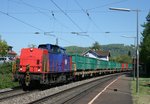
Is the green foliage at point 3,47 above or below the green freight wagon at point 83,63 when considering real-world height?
above

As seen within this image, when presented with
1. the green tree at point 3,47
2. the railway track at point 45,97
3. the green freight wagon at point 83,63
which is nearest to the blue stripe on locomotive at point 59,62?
the railway track at point 45,97

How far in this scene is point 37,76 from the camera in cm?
2500

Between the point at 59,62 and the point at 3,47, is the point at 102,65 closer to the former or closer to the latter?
the point at 59,62

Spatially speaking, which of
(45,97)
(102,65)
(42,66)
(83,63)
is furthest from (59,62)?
(102,65)

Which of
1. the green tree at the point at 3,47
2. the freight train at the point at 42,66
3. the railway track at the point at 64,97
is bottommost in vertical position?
the railway track at the point at 64,97

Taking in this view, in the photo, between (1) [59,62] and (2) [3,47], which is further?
(2) [3,47]

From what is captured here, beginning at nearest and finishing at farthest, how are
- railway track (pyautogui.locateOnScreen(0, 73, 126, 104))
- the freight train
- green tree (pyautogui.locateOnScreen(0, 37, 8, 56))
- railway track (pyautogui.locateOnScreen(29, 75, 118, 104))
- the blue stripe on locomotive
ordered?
railway track (pyautogui.locateOnScreen(0, 73, 126, 104)), railway track (pyautogui.locateOnScreen(29, 75, 118, 104)), the freight train, the blue stripe on locomotive, green tree (pyautogui.locateOnScreen(0, 37, 8, 56))

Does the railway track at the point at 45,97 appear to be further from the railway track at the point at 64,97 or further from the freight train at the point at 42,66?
the freight train at the point at 42,66

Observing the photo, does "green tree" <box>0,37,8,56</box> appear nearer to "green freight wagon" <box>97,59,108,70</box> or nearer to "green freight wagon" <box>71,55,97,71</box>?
"green freight wagon" <box>97,59,108,70</box>

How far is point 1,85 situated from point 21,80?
11.2ft

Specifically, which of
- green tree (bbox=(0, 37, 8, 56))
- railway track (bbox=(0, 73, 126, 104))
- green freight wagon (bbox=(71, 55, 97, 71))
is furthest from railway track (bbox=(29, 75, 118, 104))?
green tree (bbox=(0, 37, 8, 56))

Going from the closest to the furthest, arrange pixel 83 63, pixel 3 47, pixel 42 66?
pixel 42 66 < pixel 83 63 < pixel 3 47

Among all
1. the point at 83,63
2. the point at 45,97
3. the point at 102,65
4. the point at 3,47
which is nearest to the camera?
the point at 45,97

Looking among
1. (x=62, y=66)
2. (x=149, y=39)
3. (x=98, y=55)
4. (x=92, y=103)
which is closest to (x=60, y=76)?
(x=62, y=66)
